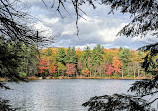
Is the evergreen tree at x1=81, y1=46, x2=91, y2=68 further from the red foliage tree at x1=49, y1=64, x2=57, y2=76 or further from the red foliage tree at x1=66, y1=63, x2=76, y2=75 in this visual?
the red foliage tree at x1=49, y1=64, x2=57, y2=76

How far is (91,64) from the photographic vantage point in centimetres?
4941

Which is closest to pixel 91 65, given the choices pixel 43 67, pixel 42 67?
pixel 43 67

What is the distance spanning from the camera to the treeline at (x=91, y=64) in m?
46.1

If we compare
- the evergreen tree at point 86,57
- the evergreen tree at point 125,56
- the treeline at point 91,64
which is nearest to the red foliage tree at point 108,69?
the treeline at point 91,64

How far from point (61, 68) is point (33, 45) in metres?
45.7

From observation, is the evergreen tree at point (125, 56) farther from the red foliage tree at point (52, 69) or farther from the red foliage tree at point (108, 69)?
the red foliage tree at point (52, 69)

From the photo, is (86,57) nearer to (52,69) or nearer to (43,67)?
(52,69)

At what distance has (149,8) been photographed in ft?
9.86

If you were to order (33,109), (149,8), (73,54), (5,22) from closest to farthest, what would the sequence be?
1. (5,22)
2. (149,8)
3. (33,109)
4. (73,54)

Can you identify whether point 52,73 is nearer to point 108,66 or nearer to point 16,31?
point 108,66

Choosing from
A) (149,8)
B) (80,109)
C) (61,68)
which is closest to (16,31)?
(149,8)

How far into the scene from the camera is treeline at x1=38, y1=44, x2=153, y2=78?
46.1 meters

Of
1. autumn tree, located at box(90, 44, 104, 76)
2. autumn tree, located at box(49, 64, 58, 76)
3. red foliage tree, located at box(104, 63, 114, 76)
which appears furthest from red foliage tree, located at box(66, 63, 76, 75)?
red foliage tree, located at box(104, 63, 114, 76)

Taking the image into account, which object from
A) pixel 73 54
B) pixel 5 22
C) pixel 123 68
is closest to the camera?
pixel 5 22
